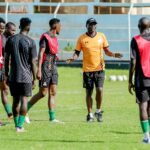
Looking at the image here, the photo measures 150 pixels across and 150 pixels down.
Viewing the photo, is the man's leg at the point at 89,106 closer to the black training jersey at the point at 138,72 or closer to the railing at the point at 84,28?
the black training jersey at the point at 138,72

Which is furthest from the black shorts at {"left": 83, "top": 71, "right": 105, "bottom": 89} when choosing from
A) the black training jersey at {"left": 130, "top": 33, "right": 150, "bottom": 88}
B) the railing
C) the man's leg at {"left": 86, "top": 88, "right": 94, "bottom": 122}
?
the railing

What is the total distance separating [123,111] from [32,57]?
20.3ft

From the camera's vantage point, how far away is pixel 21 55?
16.2 m

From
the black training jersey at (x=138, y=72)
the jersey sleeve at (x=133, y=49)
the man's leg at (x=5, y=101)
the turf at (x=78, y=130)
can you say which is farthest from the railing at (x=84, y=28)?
the jersey sleeve at (x=133, y=49)

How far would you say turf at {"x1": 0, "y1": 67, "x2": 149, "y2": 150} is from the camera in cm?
1420

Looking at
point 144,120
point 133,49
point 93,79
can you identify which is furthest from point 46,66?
point 144,120

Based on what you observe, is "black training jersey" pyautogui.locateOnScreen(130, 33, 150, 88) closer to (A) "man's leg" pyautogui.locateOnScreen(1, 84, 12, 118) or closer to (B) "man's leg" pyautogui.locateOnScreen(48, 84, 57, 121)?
(B) "man's leg" pyautogui.locateOnScreen(48, 84, 57, 121)

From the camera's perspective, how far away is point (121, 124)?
59.3ft

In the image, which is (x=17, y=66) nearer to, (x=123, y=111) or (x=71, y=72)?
(x=123, y=111)

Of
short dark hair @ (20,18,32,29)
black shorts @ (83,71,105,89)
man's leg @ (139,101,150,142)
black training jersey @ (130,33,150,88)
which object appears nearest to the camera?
man's leg @ (139,101,150,142)

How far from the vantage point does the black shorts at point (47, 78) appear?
18.8 meters

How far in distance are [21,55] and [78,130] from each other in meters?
1.76

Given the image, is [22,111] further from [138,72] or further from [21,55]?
[138,72]

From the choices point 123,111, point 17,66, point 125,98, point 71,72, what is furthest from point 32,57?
point 71,72
